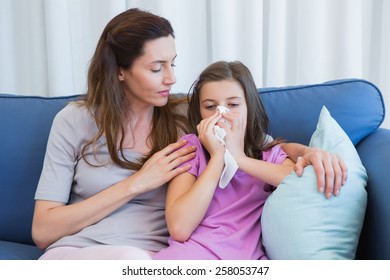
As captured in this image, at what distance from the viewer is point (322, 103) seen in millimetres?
1564

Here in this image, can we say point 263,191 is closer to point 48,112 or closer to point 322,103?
point 322,103

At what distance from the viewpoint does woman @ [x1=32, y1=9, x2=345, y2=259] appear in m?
1.37

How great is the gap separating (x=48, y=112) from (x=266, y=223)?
787mm

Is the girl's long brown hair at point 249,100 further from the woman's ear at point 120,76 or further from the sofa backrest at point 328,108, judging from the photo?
the woman's ear at point 120,76

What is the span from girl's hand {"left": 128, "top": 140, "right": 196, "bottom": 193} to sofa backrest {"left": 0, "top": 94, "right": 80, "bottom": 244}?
390 mm

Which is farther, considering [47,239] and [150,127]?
[150,127]

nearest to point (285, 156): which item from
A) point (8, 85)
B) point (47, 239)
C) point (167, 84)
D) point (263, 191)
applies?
point (263, 191)

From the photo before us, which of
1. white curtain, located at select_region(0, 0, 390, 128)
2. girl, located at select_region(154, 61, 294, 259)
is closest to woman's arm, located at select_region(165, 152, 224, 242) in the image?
girl, located at select_region(154, 61, 294, 259)

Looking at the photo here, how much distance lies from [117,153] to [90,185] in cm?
11

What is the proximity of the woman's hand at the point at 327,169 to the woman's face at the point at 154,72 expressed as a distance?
419 millimetres

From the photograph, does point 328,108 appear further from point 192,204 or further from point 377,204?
point 192,204

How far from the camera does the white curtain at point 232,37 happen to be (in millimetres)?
1902

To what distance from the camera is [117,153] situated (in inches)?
57.2

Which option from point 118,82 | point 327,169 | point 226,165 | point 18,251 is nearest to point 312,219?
point 327,169
